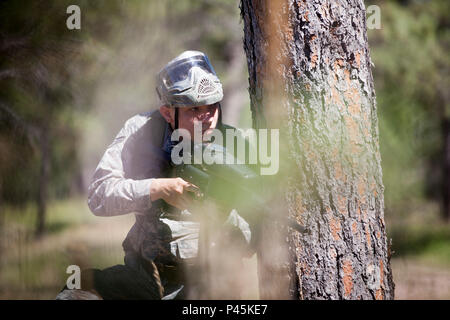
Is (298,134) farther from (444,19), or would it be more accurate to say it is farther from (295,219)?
(444,19)

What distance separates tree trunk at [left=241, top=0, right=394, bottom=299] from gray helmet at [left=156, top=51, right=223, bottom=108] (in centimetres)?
32

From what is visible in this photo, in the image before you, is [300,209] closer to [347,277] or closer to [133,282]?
[347,277]

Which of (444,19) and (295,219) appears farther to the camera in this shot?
(444,19)

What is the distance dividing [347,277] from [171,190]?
973mm

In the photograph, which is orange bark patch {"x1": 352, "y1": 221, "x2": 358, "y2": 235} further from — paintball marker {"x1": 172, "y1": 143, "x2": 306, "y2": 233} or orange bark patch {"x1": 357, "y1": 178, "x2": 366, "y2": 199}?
paintball marker {"x1": 172, "y1": 143, "x2": 306, "y2": 233}

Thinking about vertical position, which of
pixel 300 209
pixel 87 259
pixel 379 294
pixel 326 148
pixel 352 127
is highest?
pixel 352 127

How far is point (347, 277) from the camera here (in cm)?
224

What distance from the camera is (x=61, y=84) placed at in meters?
4.98

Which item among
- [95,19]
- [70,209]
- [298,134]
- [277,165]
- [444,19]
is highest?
[444,19]

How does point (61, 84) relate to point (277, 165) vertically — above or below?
above

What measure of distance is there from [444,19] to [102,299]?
29.6 feet

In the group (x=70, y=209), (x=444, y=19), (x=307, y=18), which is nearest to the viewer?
(x=307, y=18)

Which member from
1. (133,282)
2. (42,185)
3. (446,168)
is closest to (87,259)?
(42,185)
